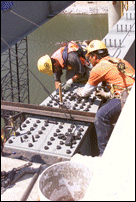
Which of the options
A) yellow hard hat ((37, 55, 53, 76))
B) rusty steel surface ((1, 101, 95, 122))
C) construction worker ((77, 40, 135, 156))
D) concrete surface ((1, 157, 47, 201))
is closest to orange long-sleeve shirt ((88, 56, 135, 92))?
construction worker ((77, 40, 135, 156))

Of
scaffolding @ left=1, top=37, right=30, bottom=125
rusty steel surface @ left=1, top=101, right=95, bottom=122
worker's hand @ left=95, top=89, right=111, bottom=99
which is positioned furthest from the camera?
scaffolding @ left=1, top=37, right=30, bottom=125

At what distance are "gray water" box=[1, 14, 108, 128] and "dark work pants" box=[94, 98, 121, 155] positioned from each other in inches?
518

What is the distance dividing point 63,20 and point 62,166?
21499mm

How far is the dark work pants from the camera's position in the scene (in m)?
4.22

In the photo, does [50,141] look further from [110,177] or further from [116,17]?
[116,17]

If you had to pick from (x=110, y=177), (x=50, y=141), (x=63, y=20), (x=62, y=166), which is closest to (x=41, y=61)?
(x=50, y=141)

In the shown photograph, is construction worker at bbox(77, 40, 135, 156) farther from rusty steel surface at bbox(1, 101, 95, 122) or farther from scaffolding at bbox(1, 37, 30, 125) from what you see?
scaffolding at bbox(1, 37, 30, 125)

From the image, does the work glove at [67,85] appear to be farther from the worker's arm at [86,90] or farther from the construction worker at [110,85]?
the construction worker at [110,85]

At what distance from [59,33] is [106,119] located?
1627cm

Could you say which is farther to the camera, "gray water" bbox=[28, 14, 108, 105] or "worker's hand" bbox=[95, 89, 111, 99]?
"gray water" bbox=[28, 14, 108, 105]

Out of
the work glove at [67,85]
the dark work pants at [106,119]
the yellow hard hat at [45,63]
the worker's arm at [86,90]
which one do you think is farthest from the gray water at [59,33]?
the dark work pants at [106,119]

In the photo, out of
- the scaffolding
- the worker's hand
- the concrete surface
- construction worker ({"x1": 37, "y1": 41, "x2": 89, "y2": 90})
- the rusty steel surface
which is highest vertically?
construction worker ({"x1": 37, "y1": 41, "x2": 89, "y2": 90})

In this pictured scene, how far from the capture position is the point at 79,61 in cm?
561

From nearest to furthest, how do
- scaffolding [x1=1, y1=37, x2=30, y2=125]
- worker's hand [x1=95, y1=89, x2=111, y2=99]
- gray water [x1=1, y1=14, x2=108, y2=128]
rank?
worker's hand [x1=95, y1=89, x2=111, y2=99], gray water [x1=1, y1=14, x2=108, y2=128], scaffolding [x1=1, y1=37, x2=30, y2=125]
